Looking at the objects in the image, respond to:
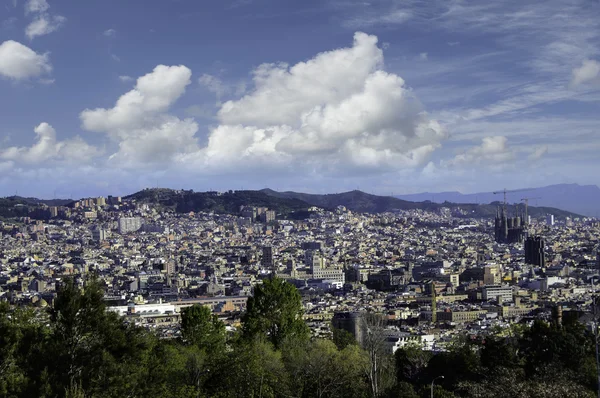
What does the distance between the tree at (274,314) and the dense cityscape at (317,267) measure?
676 mm

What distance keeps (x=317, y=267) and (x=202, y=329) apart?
7773 cm

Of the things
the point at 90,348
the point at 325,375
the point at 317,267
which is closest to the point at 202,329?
the point at 325,375

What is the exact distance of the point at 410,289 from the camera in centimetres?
8250

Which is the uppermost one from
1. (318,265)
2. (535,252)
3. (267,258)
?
(535,252)

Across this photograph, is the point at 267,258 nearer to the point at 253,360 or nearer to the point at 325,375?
the point at 325,375

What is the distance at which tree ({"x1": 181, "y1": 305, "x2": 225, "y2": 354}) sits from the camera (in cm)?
2386

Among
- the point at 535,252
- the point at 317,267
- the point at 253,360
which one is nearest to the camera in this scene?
the point at 253,360

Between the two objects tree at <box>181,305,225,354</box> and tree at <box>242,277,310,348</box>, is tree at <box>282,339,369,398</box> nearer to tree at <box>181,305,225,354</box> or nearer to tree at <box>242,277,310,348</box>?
tree at <box>181,305,225,354</box>

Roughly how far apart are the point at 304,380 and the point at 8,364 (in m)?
7.99

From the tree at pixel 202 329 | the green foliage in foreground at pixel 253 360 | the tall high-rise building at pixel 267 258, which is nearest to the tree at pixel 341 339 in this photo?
the green foliage in foreground at pixel 253 360

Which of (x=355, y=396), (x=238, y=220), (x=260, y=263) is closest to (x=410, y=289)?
(x=260, y=263)

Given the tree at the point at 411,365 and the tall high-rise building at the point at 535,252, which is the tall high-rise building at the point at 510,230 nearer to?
the tall high-rise building at the point at 535,252

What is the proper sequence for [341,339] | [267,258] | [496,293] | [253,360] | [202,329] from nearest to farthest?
[253,360]
[202,329]
[341,339]
[496,293]
[267,258]

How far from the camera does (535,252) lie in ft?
355
